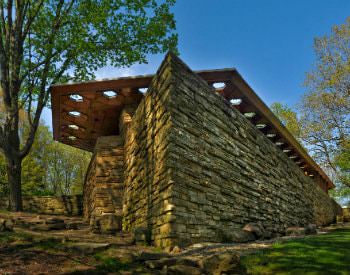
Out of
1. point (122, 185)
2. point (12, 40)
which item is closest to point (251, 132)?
point (122, 185)

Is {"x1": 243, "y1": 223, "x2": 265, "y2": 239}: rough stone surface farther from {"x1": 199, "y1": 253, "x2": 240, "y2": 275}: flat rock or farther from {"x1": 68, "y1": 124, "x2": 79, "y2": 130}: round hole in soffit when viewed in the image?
{"x1": 68, "y1": 124, "x2": 79, "y2": 130}: round hole in soffit

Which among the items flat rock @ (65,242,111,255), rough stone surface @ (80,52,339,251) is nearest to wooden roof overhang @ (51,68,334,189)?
rough stone surface @ (80,52,339,251)

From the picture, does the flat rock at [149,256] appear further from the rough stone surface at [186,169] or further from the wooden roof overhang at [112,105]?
the wooden roof overhang at [112,105]

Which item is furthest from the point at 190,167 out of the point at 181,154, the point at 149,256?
the point at 149,256

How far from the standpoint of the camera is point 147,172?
7391mm

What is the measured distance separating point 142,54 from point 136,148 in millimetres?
7922

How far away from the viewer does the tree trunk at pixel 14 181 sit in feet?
37.4

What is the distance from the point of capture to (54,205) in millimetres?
15383

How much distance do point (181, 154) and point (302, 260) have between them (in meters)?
2.85

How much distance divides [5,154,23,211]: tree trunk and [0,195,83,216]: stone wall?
373 centimetres

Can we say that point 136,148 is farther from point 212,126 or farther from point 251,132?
point 251,132

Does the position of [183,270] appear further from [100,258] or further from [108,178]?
[108,178]

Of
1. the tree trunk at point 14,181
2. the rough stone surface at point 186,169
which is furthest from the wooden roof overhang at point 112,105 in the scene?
the tree trunk at point 14,181

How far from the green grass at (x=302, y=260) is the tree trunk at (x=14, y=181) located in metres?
9.50
